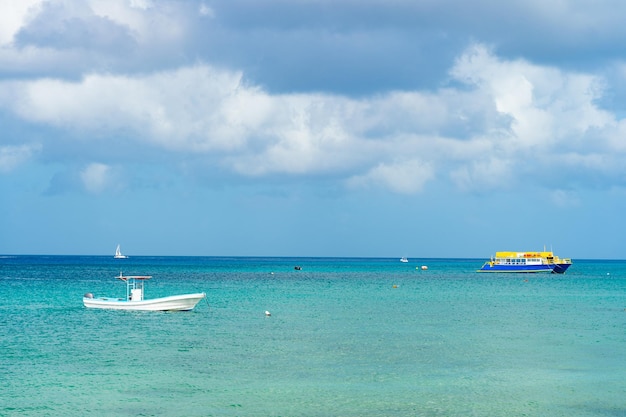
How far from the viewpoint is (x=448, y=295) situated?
95188 millimetres

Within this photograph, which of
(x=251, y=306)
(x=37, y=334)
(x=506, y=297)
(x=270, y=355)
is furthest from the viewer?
(x=506, y=297)

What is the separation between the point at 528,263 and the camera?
156875mm

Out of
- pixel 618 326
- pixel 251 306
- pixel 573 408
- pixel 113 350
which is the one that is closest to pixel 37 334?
pixel 113 350

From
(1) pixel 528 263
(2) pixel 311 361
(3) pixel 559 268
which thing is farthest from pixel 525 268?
(2) pixel 311 361

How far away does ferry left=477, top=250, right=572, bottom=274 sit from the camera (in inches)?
6156

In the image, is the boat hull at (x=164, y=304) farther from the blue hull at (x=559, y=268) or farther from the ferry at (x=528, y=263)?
the blue hull at (x=559, y=268)

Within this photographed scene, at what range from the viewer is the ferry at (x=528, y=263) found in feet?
513

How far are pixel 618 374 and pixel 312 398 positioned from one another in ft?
50.6

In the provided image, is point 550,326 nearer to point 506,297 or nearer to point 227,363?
point 227,363

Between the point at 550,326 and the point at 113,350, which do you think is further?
the point at 550,326

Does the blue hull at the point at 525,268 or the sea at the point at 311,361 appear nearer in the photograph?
the sea at the point at 311,361

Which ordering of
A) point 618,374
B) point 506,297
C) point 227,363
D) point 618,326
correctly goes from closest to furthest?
1. point 618,374
2. point 227,363
3. point 618,326
4. point 506,297

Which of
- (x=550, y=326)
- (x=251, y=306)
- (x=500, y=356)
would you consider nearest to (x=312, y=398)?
(x=500, y=356)

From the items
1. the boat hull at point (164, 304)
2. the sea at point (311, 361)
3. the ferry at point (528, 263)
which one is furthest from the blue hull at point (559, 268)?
the boat hull at point (164, 304)
